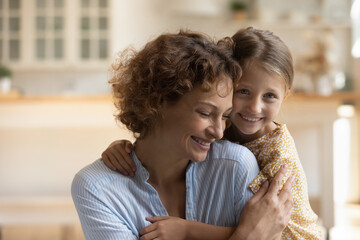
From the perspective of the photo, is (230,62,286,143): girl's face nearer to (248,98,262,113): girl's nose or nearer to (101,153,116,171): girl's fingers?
(248,98,262,113): girl's nose

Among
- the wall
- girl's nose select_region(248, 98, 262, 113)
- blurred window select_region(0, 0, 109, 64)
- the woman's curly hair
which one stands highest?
blurred window select_region(0, 0, 109, 64)

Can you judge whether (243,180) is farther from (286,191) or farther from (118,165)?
(118,165)

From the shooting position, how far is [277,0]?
6.64 m

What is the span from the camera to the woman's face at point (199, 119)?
1.54 meters

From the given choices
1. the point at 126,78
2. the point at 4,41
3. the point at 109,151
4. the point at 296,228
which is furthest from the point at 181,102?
the point at 4,41

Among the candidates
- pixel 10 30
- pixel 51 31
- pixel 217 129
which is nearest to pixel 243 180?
pixel 217 129

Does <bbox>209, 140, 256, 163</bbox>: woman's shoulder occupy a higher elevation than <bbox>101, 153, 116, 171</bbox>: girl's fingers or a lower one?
higher

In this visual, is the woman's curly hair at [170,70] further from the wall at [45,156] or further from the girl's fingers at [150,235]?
the wall at [45,156]

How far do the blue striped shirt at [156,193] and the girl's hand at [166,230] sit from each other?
5 centimetres

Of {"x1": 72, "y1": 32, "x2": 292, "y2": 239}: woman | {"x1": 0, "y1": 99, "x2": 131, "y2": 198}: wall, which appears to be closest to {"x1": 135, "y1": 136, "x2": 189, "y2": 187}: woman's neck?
{"x1": 72, "y1": 32, "x2": 292, "y2": 239}: woman

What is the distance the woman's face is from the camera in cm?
154

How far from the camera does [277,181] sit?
1.66 metres

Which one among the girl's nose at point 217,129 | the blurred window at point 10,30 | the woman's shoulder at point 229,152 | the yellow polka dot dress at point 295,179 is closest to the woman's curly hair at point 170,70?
the girl's nose at point 217,129

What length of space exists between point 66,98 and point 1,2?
92.1 inches
